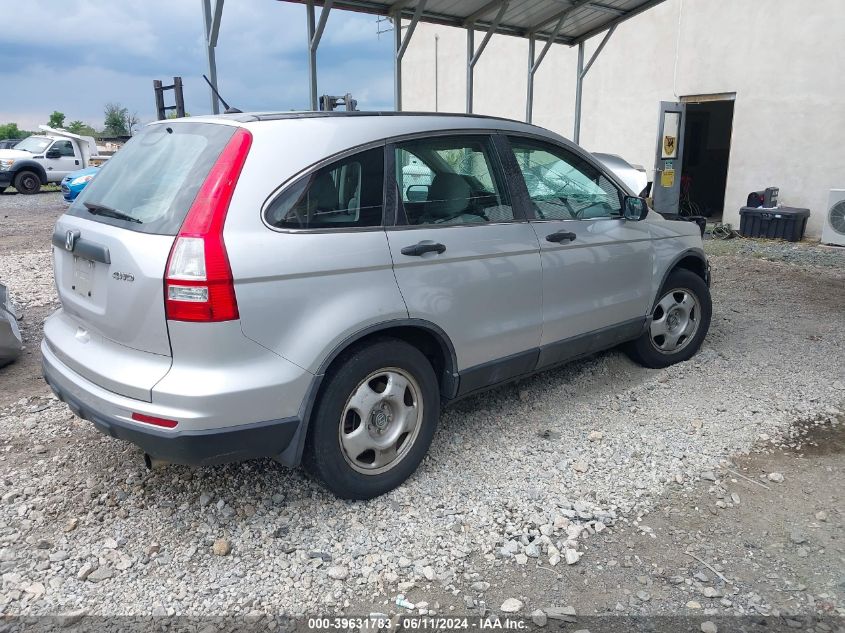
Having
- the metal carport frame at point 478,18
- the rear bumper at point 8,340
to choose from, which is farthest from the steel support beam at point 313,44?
the rear bumper at point 8,340

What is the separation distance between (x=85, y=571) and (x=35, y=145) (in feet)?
78.6

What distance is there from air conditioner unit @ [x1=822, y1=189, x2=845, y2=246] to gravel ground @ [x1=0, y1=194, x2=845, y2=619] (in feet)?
23.8

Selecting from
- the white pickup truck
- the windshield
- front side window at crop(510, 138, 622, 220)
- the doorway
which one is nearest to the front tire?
front side window at crop(510, 138, 622, 220)

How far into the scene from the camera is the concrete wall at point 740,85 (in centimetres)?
1114

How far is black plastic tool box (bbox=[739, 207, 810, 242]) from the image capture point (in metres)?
11.5

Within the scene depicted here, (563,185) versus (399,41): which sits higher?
(399,41)

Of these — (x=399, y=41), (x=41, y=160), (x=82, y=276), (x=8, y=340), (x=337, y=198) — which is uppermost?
(x=399, y=41)

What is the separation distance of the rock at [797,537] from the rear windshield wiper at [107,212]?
3.20m

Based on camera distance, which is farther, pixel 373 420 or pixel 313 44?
pixel 313 44

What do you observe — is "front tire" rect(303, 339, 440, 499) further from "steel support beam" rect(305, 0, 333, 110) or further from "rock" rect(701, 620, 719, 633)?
"steel support beam" rect(305, 0, 333, 110)

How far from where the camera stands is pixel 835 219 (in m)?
10.9

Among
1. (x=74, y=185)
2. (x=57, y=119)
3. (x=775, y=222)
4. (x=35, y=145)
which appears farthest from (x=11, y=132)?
(x=775, y=222)

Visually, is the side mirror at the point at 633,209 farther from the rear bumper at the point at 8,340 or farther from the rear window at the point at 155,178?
the rear bumper at the point at 8,340

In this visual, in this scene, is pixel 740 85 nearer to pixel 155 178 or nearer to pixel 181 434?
pixel 155 178
